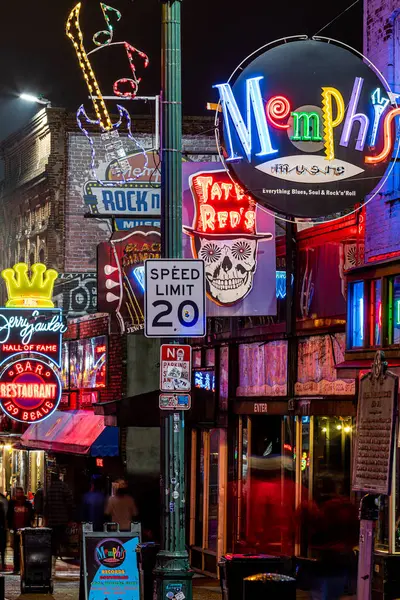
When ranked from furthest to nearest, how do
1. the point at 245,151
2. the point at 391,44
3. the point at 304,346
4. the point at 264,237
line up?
the point at 304,346 → the point at 264,237 → the point at 391,44 → the point at 245,151

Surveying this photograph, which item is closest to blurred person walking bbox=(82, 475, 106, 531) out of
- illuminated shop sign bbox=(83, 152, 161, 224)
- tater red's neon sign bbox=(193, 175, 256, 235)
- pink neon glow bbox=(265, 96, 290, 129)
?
illuminated shop sign bbox=(83, 152, 161, 224)

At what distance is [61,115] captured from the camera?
3631 centimetres

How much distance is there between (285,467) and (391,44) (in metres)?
7.19

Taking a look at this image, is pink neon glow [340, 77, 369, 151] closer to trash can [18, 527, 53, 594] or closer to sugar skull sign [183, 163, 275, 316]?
sugar skull sign [183, 163, 275, 316]

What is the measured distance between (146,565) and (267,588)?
13.2 feet

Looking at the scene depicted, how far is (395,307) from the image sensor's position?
15.5m

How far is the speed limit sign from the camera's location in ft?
41.9

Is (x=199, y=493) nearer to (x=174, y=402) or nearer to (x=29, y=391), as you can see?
(x=29, y=391)

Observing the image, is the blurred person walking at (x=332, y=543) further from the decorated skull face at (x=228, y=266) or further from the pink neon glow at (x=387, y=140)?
the pink neon glow at (x=387, y=140)

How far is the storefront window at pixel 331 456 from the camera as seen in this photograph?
18.1 metres

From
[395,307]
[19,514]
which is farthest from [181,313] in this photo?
[19,514]

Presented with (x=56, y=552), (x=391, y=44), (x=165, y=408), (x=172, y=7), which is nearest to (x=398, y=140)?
(x=391, y=44)

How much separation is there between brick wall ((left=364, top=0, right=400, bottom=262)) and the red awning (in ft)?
41.2

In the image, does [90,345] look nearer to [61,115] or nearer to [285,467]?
[61,115]
